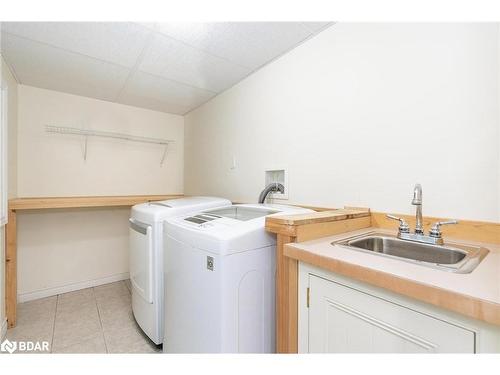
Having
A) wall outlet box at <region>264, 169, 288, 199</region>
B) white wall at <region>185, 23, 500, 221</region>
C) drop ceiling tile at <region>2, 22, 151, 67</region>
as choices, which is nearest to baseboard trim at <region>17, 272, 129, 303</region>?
white wall at <region>185, 23, 500, 221</region>

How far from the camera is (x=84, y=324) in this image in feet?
6.27

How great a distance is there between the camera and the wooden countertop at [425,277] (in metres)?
0.53

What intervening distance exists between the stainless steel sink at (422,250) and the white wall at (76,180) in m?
2.65

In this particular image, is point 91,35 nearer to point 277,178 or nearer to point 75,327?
point 277,178

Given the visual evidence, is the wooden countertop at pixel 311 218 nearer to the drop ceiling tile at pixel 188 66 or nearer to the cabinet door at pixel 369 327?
the cabinet door at pixel 369 327

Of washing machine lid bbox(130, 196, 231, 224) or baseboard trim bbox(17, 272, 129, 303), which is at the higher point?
washing machine lid bbox(130, 196, 231, 224)

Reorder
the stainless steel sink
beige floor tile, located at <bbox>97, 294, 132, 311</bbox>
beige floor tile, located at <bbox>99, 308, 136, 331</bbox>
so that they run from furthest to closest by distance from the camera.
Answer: beige floor tile, located at <bbox>97, 294, 132, 311</bbox>
beige floor tile, located at <bbox>99, 308, 136, 331</bbox>
the stainless steel sink

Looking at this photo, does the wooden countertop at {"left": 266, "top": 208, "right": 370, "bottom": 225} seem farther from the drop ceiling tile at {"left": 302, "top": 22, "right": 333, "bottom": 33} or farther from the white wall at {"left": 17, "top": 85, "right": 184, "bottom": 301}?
the white wall at {"left": 17, "top": 85, "right": 184, "bottom": 301}

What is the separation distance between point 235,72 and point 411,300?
202cm

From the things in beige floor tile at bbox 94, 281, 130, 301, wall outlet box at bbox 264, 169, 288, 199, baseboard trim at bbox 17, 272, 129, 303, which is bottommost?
beige floor tile at bbox 94, 281, 130, 301

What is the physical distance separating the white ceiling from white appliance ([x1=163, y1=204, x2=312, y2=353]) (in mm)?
1239

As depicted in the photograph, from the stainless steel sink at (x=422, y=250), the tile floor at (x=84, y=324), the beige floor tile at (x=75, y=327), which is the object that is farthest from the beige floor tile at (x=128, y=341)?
the stainless steel sink at (x=422, y=250)

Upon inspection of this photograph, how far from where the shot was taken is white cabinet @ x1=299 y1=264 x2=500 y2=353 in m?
0.58
